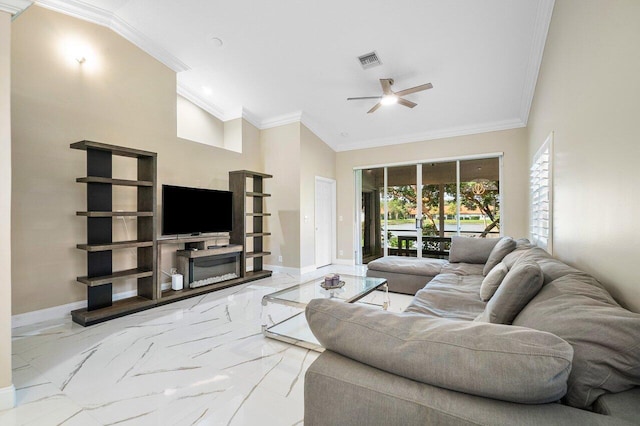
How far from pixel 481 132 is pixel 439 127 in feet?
2.49

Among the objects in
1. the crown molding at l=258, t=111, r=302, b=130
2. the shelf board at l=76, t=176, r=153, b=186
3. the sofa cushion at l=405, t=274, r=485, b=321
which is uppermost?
the crown molding at l=258, t=111, r=302, b=130

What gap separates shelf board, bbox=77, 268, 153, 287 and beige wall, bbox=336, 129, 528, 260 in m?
4.23

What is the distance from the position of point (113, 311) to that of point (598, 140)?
4.60 m

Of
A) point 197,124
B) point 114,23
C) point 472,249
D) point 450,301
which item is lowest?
point 450,301

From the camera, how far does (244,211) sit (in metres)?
5.26

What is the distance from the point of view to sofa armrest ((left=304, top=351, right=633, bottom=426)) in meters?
0.78

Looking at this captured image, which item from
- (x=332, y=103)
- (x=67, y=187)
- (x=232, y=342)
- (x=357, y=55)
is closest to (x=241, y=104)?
(x=332, y=103)

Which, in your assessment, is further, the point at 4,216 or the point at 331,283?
the point at 331,283

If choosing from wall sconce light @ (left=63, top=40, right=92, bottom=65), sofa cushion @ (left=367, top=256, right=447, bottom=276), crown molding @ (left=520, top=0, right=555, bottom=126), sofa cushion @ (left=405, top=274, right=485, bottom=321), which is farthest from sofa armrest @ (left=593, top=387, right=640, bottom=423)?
wall sconce light @ (left=63, top=40, right=92, bottom=65)

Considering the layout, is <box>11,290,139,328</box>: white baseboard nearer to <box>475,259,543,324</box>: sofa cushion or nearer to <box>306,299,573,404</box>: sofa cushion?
<box>306,299,573,404</box>: sofa cushion

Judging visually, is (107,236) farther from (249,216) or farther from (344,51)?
(344,51)

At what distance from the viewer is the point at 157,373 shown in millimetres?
2223

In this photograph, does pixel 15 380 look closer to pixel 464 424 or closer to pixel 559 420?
pixel 464 424

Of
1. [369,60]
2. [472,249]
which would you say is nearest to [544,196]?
[472,249]
